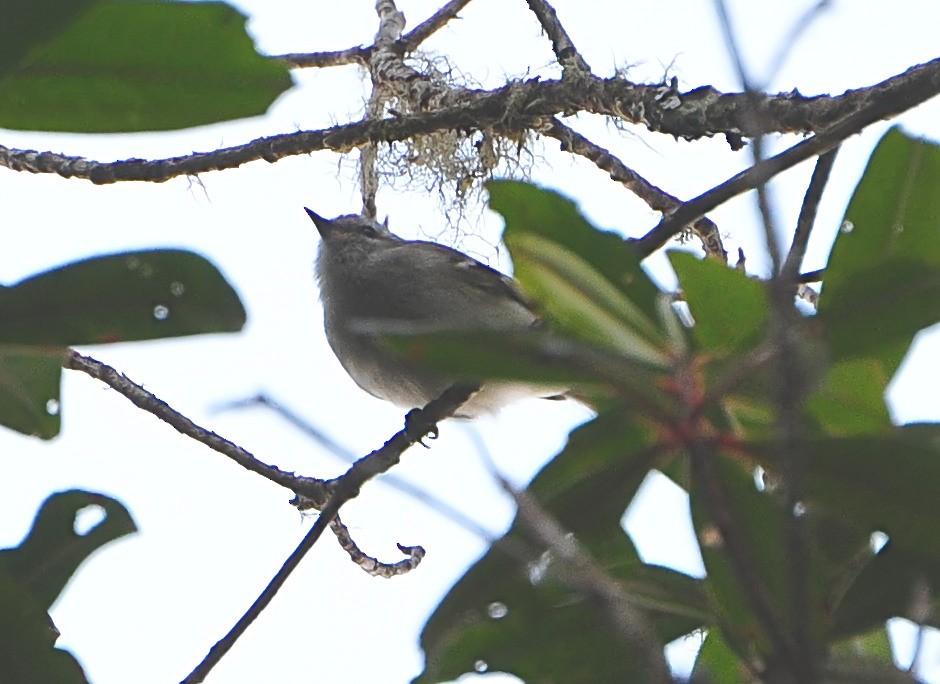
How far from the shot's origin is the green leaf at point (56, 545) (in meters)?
1.55

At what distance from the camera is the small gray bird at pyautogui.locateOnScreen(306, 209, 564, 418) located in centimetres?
334

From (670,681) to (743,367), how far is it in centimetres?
25

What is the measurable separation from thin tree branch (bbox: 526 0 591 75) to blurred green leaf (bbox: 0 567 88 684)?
6.46 ft

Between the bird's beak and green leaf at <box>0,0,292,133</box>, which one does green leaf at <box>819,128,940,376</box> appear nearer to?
green leaf at <box>0,0,292,133</box>

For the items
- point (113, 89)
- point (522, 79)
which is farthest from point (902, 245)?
point (522, 79)

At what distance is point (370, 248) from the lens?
390 cm

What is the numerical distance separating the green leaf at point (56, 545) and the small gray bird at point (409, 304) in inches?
65.8

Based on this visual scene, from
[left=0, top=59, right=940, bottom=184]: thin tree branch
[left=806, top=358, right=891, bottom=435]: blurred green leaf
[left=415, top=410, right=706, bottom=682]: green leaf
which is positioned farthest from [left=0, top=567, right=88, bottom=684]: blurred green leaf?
[left=0, top=59, right=940, bottom=184]: thin tree branch

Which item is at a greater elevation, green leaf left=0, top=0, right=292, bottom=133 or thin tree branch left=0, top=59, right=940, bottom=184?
thin tree branch left=0, top=59, right=940, bottom=184

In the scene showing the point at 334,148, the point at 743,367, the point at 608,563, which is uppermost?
the point at 334,148

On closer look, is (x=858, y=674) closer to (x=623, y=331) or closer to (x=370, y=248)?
(x=623, y=331)

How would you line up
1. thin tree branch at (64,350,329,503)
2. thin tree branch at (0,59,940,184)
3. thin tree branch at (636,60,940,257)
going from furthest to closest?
thin tree branch at (64,350,329,503) < thin tree branch at (0,59,940,184) < thin tree branch at (636,60,940,257)

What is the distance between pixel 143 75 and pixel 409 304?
1.79 metres

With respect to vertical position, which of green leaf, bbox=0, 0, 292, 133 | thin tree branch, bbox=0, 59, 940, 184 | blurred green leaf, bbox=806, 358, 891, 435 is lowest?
blurred green leaf, bbox=806, 358, 891, 435
